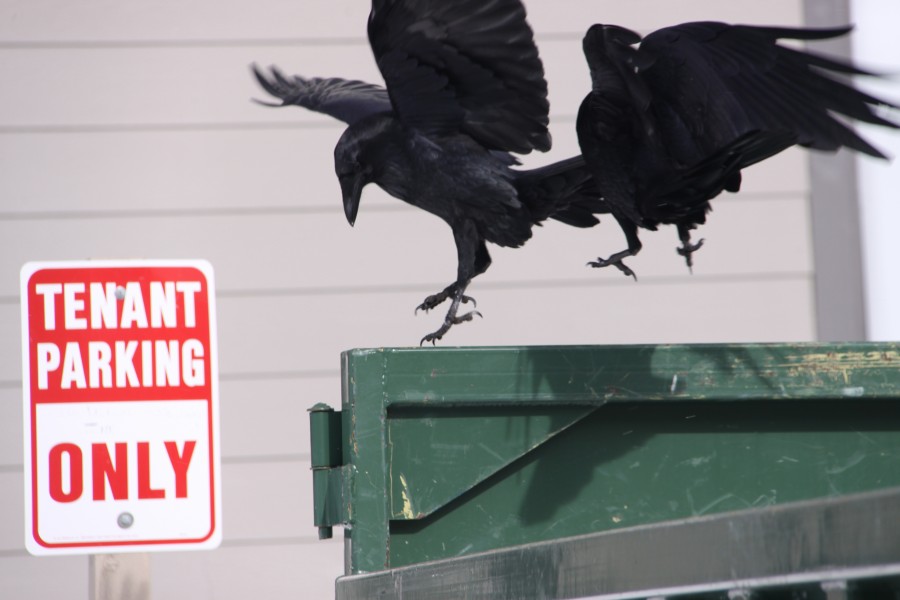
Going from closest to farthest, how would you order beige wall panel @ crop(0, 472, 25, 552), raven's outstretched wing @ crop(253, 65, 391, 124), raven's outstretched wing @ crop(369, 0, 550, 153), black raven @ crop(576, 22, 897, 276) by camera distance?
black raven @ crop(576, 22, 897, 276), raven's outstretched wing @ crop(369, 0, 550, 153), raven's outstretched wing @ crop(253, 65, 391, 124), beige wall panel @ crop(0, 472, 25, 552)

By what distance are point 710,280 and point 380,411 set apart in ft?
7.90

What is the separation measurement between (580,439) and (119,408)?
1.21m

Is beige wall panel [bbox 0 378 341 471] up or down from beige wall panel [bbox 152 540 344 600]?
up

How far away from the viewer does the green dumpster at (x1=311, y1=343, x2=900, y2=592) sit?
160 cm

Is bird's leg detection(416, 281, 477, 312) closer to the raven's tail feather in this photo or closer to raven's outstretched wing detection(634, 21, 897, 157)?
the raven's tail feather

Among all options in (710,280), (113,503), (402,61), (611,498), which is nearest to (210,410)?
(113,503)

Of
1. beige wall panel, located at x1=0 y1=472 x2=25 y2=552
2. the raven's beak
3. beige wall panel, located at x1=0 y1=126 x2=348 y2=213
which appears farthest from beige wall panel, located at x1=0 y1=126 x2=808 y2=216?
the raven's beak

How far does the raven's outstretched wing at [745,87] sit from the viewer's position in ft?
6.09

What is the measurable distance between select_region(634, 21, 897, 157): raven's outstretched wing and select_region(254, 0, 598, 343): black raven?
0.25 m

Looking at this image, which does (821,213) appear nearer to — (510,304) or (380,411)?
(510,304)

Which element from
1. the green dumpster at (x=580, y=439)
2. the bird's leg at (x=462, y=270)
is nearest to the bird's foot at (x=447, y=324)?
the bird's leg at (x=462, y=270)

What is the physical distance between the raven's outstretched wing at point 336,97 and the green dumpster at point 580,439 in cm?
94

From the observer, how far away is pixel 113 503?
2514 mm

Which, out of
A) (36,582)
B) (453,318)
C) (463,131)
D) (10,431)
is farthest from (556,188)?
(36,582)
